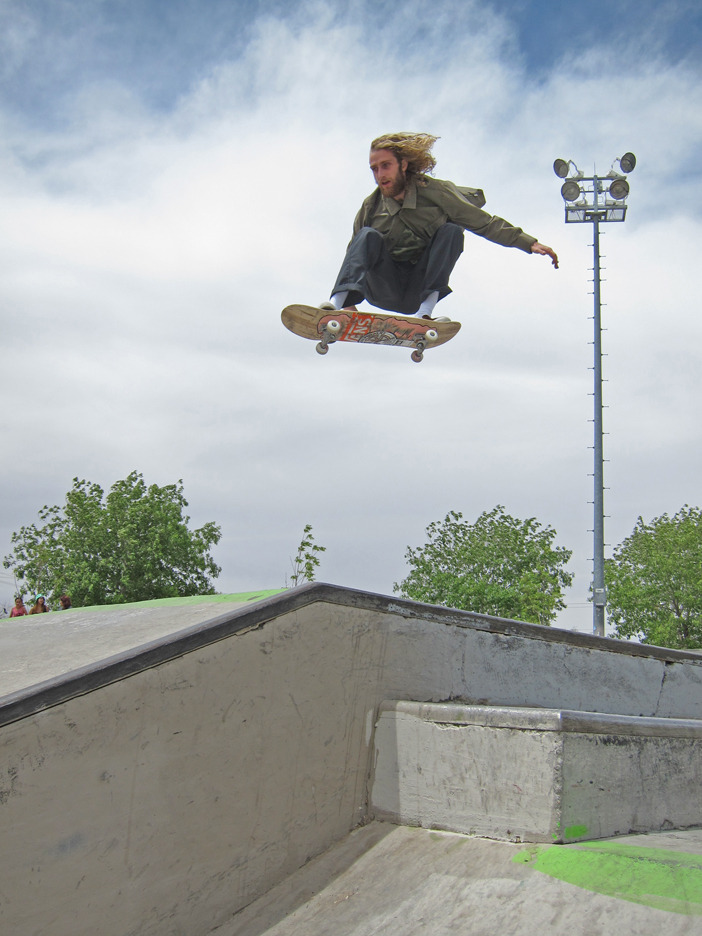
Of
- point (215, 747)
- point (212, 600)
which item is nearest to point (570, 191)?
point (212, 600)

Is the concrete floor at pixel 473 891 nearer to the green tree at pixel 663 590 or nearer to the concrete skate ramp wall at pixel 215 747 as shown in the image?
the concrete skate ramp wall at pixel 215 747

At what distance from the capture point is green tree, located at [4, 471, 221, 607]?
21344 millimetres

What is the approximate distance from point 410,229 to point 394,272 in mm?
361

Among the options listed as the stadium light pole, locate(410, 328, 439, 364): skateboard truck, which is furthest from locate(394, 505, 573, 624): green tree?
locate(410, 328, 439, 364): skateboard truck

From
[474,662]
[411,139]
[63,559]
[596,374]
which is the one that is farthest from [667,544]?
[474,662]

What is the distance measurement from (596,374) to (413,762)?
38.8ft

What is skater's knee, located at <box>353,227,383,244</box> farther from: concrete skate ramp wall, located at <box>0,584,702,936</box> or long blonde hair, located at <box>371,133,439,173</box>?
concrete skate ramp wall, located at <box>0,584,702,936</box>

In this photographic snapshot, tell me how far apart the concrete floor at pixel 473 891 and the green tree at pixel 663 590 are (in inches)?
933

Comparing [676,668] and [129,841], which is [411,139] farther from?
[129,841]

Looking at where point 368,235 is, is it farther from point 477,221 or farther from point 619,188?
point 619,188

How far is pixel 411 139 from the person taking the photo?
19.3ft

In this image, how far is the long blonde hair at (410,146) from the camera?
5.88m

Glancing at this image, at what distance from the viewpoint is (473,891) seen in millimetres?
2492

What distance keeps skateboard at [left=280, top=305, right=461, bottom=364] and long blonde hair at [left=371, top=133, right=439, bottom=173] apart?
1.15 meters
